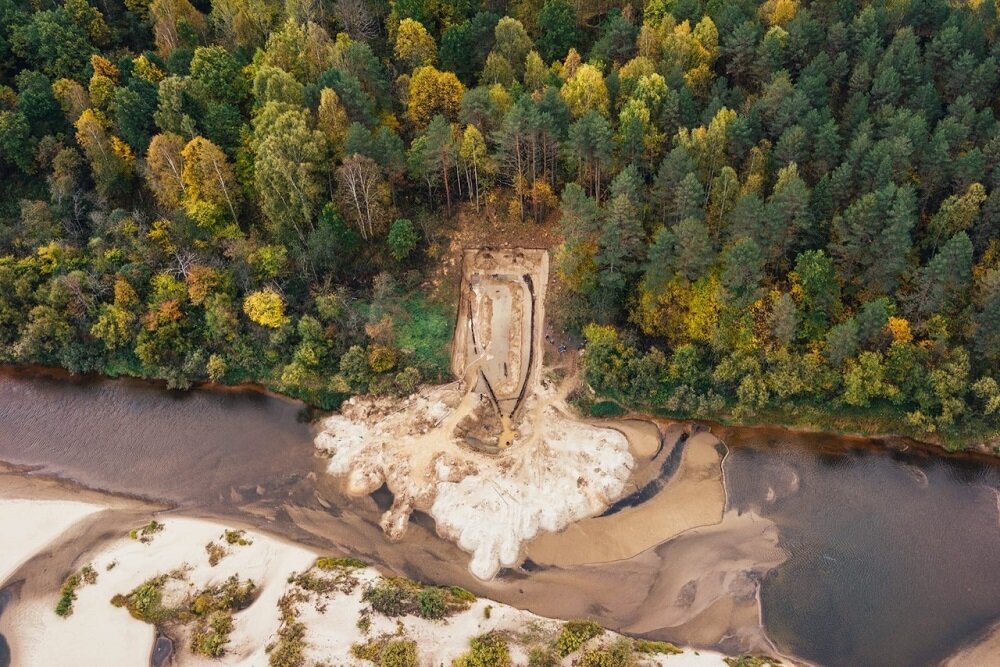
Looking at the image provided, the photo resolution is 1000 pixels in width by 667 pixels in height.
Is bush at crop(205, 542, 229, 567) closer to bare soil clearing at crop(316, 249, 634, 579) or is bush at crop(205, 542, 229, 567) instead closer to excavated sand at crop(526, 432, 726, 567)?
bare soil clearing at crop(316, 249, 634, 579)

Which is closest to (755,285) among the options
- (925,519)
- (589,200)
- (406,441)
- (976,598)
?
(589,200)

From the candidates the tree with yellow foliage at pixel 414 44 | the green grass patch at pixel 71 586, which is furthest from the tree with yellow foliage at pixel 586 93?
the green grass patch at pixel 71 586

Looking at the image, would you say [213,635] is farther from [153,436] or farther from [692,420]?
[692,420]

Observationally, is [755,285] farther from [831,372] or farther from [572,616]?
[572,616]

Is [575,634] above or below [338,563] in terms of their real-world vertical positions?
below

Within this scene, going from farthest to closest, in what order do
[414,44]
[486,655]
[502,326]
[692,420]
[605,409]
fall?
[414,44] → [502,326] → [605,409] → [692,420] → [486,655]

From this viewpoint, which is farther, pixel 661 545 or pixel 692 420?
pixel 692 420

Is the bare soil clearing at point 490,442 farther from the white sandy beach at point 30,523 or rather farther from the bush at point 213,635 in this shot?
the white sandy beach at point 30,523

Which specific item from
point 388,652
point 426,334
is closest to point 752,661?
point 388,652
